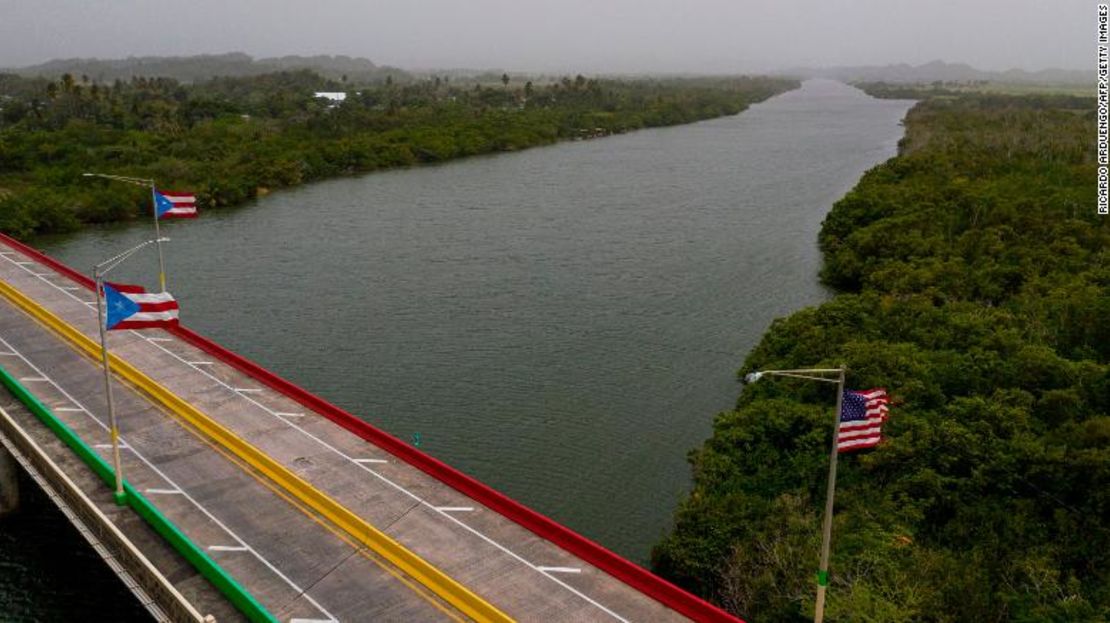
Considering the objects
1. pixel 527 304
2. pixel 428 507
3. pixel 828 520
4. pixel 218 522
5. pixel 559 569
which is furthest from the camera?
pixel 527 304

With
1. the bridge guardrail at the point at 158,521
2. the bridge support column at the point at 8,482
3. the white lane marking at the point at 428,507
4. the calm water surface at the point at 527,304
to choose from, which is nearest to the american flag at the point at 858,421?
the white lane marking at the point at 428,507

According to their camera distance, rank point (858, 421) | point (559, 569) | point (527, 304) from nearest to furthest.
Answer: point (858, 421), point (559, 569), point (527, 304)

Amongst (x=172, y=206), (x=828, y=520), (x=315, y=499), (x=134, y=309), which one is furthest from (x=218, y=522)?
(x=172, y=206)

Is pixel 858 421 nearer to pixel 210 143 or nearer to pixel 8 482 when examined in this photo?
pixel 8 482

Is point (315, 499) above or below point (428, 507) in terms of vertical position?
above

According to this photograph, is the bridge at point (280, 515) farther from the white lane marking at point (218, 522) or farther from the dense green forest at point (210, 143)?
the dense green forest at point (210, 143)

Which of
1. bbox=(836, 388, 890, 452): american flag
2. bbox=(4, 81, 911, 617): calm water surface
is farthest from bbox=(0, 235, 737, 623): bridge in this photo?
bbox=(4, 81, 911, 617): calm water surface

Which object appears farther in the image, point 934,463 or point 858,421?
point 934,463
